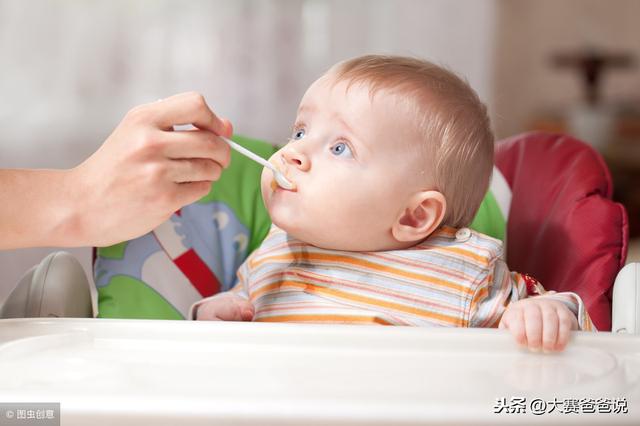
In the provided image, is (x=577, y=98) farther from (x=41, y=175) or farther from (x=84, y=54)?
(x=41, y=175)

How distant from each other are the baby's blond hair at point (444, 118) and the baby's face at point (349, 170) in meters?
0.02

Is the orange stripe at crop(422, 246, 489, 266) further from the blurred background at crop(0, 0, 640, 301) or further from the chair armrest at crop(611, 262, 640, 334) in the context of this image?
the blurred background at crop(0, 0, 640, 301)

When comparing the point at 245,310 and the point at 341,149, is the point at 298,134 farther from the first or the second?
the point at 245,310

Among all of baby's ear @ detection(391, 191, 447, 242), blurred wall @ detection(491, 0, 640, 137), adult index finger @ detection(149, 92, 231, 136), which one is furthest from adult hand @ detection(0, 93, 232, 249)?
blurred wall @ detection(491, 0, 640, 137)

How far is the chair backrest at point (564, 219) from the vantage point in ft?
3.54

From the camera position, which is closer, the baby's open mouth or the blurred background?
the baby's open mouth

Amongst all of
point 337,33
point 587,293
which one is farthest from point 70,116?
point 587,293

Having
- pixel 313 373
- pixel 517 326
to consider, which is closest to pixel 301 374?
pixel 313 373

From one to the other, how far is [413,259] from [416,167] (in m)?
0.12

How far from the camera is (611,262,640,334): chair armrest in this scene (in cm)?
89

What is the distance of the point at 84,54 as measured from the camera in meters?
2.79

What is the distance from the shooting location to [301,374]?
0.67 metres

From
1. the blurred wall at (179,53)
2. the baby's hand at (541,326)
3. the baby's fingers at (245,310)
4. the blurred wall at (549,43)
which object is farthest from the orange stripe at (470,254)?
the blurred wall at (549,43)

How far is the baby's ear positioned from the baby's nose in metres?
0.13
